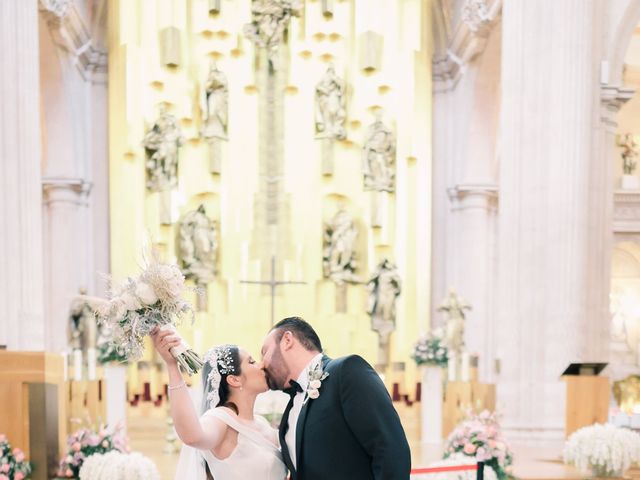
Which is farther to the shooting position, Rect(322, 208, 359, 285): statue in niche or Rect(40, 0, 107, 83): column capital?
Rect(322, 208, 359, 285): statue in niche

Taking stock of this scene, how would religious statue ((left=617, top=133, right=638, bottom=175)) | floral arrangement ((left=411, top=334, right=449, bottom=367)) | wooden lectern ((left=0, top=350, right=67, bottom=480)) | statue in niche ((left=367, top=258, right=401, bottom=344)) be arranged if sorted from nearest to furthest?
1. wooden lectern ((left=0, top=350, right=67, bottom=480))
2. floral arrangement ((left=411, top=334, right=449, bottom=367))
3. statue in niche ((left=367, top=258, right=401, bottom=344))
4. religious statue ((left=617, top=133, right=638, bottom=175))

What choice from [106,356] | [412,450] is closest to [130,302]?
[412,450]

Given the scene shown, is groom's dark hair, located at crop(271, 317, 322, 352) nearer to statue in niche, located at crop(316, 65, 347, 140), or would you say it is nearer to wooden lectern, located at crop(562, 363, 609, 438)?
wooden lectern, located at crop(562, 363, 609, 438)

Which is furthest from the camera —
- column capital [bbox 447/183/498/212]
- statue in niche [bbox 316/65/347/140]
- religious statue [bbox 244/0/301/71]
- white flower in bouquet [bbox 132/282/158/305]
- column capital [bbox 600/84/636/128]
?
column capital [bbox 447/183/498/212]

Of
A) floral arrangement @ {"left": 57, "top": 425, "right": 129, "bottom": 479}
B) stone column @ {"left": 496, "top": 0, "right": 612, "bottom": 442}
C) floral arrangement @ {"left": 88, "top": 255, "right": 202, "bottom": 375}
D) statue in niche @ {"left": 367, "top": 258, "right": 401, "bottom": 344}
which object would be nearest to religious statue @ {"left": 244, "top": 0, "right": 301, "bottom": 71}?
statue in niche @ {"left": 367, "top": 258, "right": 401, "bottom": 344}

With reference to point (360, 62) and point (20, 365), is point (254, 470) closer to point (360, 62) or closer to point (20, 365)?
point (20, 365)

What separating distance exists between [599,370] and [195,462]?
653cm

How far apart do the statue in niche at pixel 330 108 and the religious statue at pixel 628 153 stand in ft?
26.3

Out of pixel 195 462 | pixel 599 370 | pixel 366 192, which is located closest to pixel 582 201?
pixel 599 370

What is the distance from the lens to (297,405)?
3604 mm

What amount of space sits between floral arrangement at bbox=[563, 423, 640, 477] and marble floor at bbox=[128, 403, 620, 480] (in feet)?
2.14

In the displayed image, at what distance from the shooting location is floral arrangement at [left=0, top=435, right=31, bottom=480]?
6578mm

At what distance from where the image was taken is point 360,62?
16750 mm

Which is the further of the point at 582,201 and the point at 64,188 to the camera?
the point at 64,188
